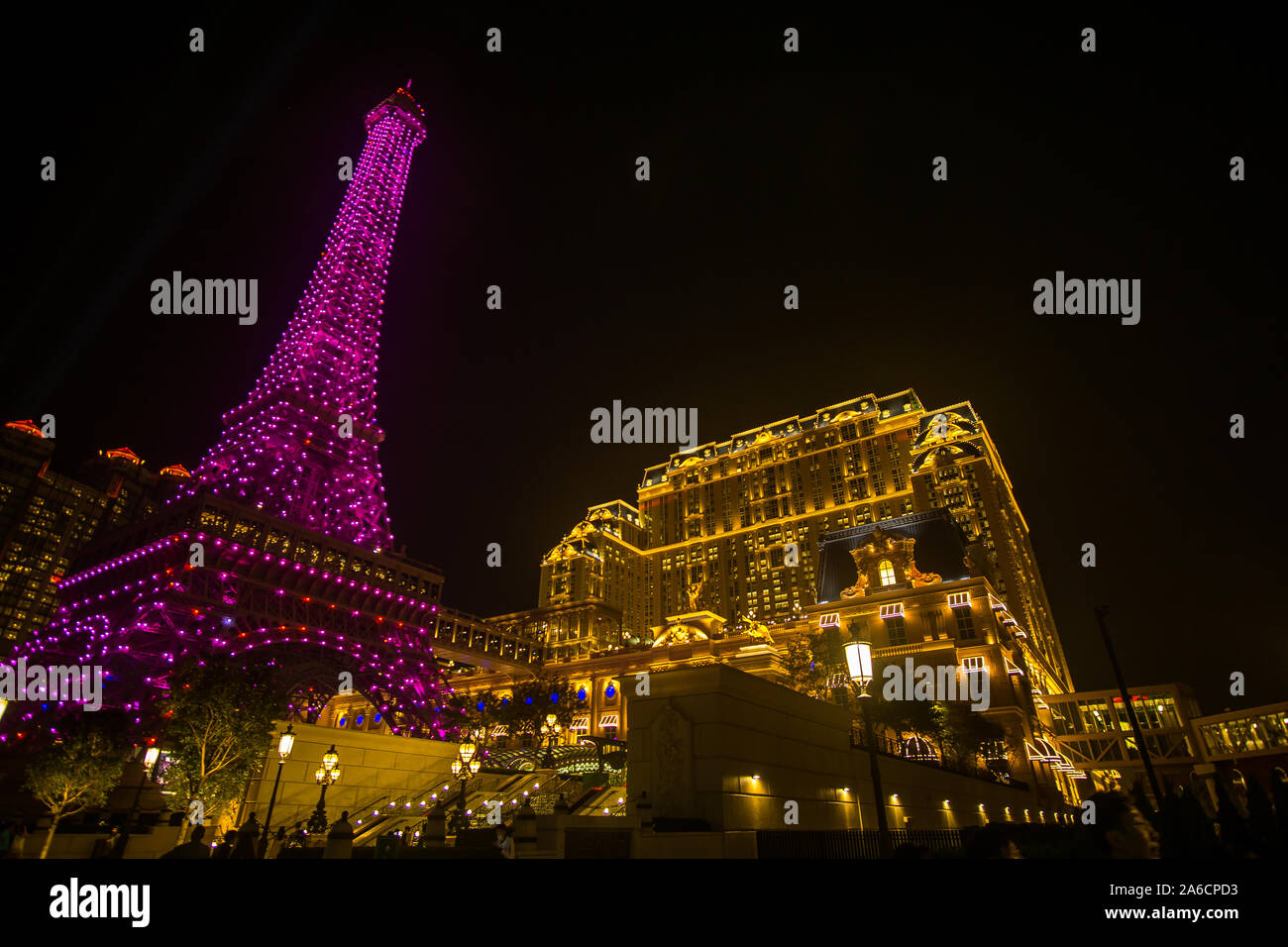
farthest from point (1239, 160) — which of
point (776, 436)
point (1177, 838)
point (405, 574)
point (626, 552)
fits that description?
point (626, 552)

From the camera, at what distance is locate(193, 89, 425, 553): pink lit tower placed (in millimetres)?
45500

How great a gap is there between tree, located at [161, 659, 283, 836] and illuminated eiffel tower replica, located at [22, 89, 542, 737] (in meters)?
11.9

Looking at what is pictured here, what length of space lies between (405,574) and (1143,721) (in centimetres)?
6960

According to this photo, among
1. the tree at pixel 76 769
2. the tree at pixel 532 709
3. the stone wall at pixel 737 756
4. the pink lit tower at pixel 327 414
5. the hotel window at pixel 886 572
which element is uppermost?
the pink lit tower at pixel 327 414

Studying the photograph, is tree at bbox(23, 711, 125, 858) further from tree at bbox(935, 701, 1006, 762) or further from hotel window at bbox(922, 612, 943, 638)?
hotel window at bbox(922, 612, 943, 638)

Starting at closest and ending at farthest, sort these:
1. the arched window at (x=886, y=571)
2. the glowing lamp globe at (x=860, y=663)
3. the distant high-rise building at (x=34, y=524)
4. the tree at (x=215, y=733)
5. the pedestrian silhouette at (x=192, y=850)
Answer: the pedestrian silhouette at (x=192, y=850) → the glowing lamp globe at (x=860, y=663) → the tree at (x=215, y=733) → the arched window at (x=886, y=571) → the distant high-rise building at (x=34, y=524)

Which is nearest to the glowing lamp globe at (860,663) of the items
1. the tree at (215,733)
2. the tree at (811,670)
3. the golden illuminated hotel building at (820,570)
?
the tree at (215,733)

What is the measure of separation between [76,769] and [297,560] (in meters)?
21.5

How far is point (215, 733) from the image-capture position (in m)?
21.6

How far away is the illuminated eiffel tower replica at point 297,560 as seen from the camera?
3606 centimetres

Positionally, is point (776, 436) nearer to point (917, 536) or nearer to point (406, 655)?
point (917, 536)

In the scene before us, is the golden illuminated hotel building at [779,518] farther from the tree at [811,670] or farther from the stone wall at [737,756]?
the stone wall at [737,756]
